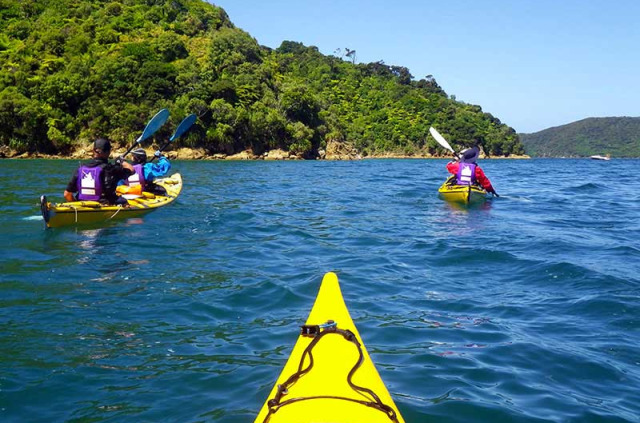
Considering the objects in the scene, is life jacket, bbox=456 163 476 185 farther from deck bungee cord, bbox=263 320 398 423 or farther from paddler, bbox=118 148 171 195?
deck bungee cord, bbox=263 320 398 423

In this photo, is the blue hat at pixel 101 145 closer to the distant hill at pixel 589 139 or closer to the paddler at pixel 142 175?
the paddler at pixel 142 175

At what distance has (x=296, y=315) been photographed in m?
4.92

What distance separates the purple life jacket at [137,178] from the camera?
10984mm

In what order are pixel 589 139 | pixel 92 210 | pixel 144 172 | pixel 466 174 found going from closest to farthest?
pixel 92 210 < pixel 144 172 < pixel 466 174 < pixel 589 139

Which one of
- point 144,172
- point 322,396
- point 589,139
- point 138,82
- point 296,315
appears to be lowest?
point 296,315

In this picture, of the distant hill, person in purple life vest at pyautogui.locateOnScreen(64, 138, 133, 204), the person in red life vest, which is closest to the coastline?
the person in red life vest

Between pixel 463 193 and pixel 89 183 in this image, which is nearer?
pixel 89 183

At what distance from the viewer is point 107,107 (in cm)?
4403

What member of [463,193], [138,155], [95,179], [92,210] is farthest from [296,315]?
[463,193]

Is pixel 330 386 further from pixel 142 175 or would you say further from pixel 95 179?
pixel 142 175

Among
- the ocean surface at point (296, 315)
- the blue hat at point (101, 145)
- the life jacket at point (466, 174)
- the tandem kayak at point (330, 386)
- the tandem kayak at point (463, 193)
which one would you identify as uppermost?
the blue hat at point (101, 145)

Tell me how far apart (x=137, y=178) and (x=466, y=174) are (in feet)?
27.5

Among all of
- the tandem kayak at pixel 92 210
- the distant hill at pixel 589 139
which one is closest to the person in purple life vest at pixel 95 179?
the tandem kayak at pixel 92 210

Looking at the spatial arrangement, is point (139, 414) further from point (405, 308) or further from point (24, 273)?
point (24, 273)
